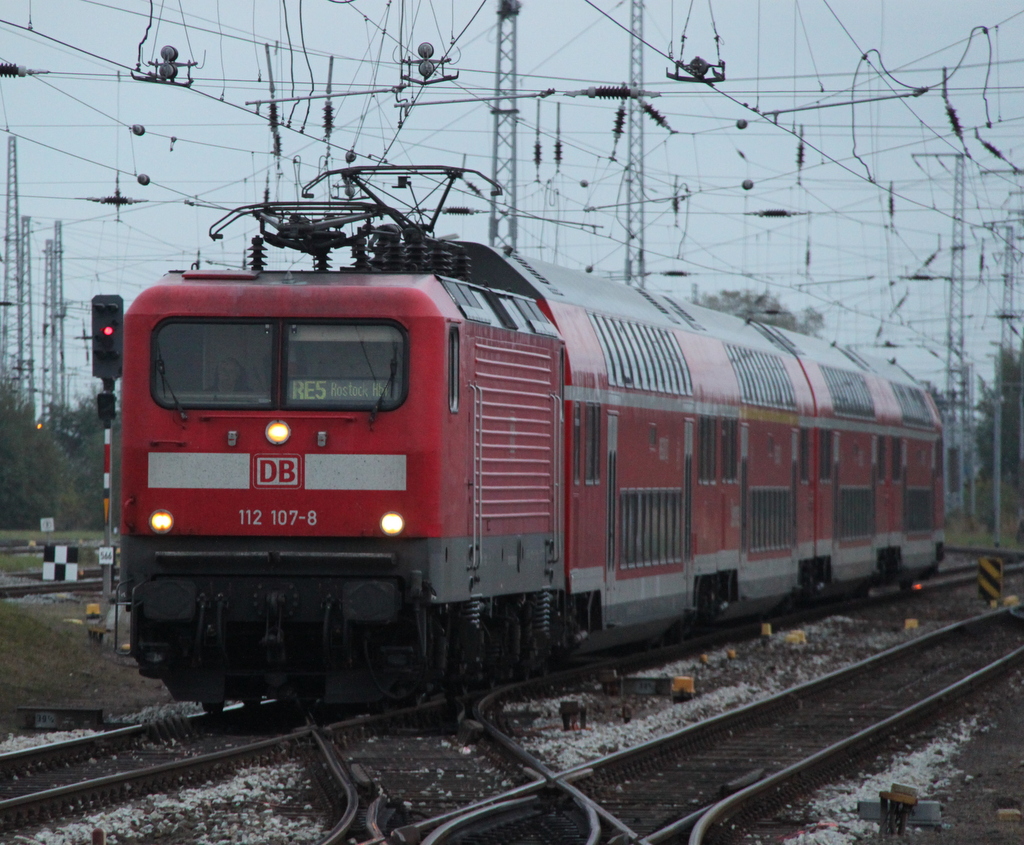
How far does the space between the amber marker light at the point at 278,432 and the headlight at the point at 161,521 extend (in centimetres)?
88

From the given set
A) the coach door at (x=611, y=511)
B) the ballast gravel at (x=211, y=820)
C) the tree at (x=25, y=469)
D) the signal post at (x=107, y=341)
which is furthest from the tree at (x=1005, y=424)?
the ballast gravel at (x=211, y=820)

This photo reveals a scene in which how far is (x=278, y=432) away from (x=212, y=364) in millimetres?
717

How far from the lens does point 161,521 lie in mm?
11547

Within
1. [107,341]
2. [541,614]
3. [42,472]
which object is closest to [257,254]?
[107,341]

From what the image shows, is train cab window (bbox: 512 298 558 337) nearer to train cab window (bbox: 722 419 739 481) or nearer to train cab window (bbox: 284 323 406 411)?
train cab window (bbox: 284 323 406 411)

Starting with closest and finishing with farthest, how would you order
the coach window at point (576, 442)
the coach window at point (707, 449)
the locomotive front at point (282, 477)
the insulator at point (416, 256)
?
the locomotive front at point (282, 477) → the insulator at point (416, 256) → the coach window at point (576, 442) → the coach window at point (707, 449)

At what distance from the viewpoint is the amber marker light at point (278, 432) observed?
37.9 ft

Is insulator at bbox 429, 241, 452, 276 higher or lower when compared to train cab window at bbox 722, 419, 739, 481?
higher

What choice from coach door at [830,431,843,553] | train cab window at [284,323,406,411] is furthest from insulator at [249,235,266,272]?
coach door at [830,431,843,553]

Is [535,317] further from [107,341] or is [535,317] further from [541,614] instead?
[107,341]

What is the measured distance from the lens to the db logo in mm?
11516

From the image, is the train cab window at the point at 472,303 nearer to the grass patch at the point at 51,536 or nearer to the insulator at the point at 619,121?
the insulator at the point at 619,121

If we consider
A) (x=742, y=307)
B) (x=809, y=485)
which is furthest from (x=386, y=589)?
(x=742, y=307)

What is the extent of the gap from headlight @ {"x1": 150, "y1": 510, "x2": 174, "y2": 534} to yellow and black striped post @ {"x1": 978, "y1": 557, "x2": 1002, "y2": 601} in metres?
20.7
